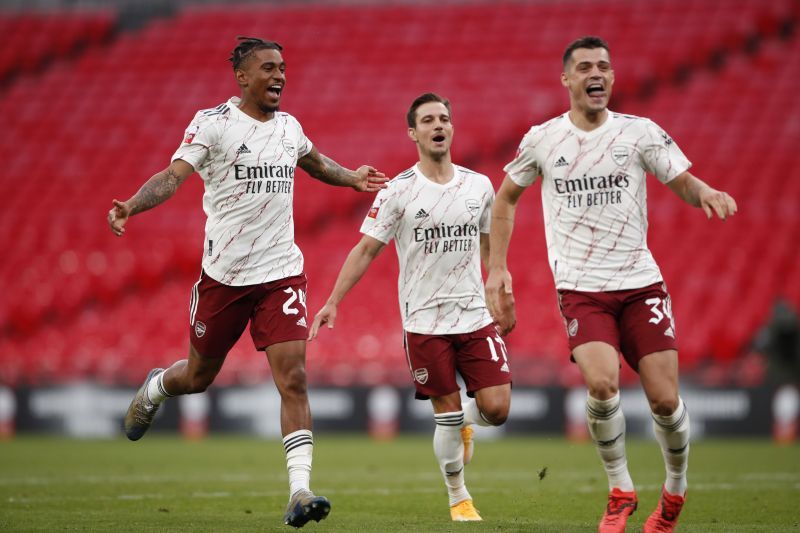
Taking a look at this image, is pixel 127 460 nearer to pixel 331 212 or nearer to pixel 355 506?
pixel 355 506

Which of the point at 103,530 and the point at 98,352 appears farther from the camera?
the point at 98,352

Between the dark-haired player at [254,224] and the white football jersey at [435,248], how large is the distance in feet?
2.39

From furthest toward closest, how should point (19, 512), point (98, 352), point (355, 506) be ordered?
1. point (98, 352)
2. point (355, 506)
3. point (19, 512)

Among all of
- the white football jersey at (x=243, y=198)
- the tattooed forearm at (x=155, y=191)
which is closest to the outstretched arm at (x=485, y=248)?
the white football jersey at (x=243, y=198)

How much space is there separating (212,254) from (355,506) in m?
2.39

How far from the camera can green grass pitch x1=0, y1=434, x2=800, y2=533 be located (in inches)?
299

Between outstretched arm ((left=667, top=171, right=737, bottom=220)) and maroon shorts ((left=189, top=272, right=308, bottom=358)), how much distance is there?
2.36m

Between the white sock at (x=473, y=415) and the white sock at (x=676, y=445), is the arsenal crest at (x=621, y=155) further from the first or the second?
the white sock at (x=473, y=415)

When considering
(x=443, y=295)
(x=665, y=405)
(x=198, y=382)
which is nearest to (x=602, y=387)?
(x=665, y=405)

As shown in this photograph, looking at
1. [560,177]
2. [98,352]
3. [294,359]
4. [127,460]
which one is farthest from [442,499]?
[98,352]

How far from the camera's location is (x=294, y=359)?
7.22 m

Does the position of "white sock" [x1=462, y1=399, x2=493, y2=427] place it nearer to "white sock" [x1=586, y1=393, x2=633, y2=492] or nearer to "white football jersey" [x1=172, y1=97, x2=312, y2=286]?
"white sock" [x1=586, y1=393, x2=633, y2=492]

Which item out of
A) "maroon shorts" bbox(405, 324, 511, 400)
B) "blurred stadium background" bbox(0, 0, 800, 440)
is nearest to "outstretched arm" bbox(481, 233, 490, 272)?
"maroon shorts" bbox(405, 324, 511, 400)

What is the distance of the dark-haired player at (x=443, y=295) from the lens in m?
7.79
